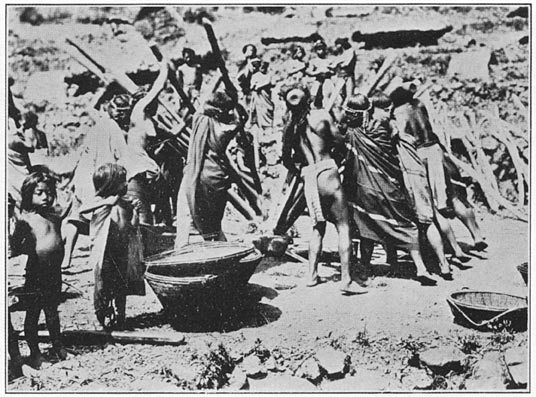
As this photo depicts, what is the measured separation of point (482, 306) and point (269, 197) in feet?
7.09

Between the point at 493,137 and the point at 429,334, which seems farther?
the point at 493,137

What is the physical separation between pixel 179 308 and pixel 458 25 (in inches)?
146

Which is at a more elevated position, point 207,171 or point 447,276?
point 207,171

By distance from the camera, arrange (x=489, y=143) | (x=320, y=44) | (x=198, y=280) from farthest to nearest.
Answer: (x=489, y=143)
(x=320, y=44)
(x=198, y=280)

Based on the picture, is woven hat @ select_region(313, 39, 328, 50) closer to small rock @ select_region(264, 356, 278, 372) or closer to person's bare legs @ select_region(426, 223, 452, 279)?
person's bare legs @ select_region(426, 223, 452, 279)

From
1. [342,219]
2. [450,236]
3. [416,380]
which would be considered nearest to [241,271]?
[342,219]

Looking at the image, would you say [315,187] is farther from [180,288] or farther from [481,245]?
[481,245]

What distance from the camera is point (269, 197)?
662 centimetres

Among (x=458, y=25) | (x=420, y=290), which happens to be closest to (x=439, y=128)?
(x=458, y=25)

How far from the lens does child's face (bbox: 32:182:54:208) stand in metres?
6.34

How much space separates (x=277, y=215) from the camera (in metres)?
6.58

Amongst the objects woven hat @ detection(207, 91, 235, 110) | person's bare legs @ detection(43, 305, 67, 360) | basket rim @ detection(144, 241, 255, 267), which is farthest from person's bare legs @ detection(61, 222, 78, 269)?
woven hat @ detection(207, 91, 235, 110)

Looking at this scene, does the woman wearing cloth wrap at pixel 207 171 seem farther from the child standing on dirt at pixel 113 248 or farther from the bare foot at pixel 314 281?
the bare foot at pixel 314 281

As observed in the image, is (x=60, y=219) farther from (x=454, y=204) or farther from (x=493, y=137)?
(x=493, y=137)
